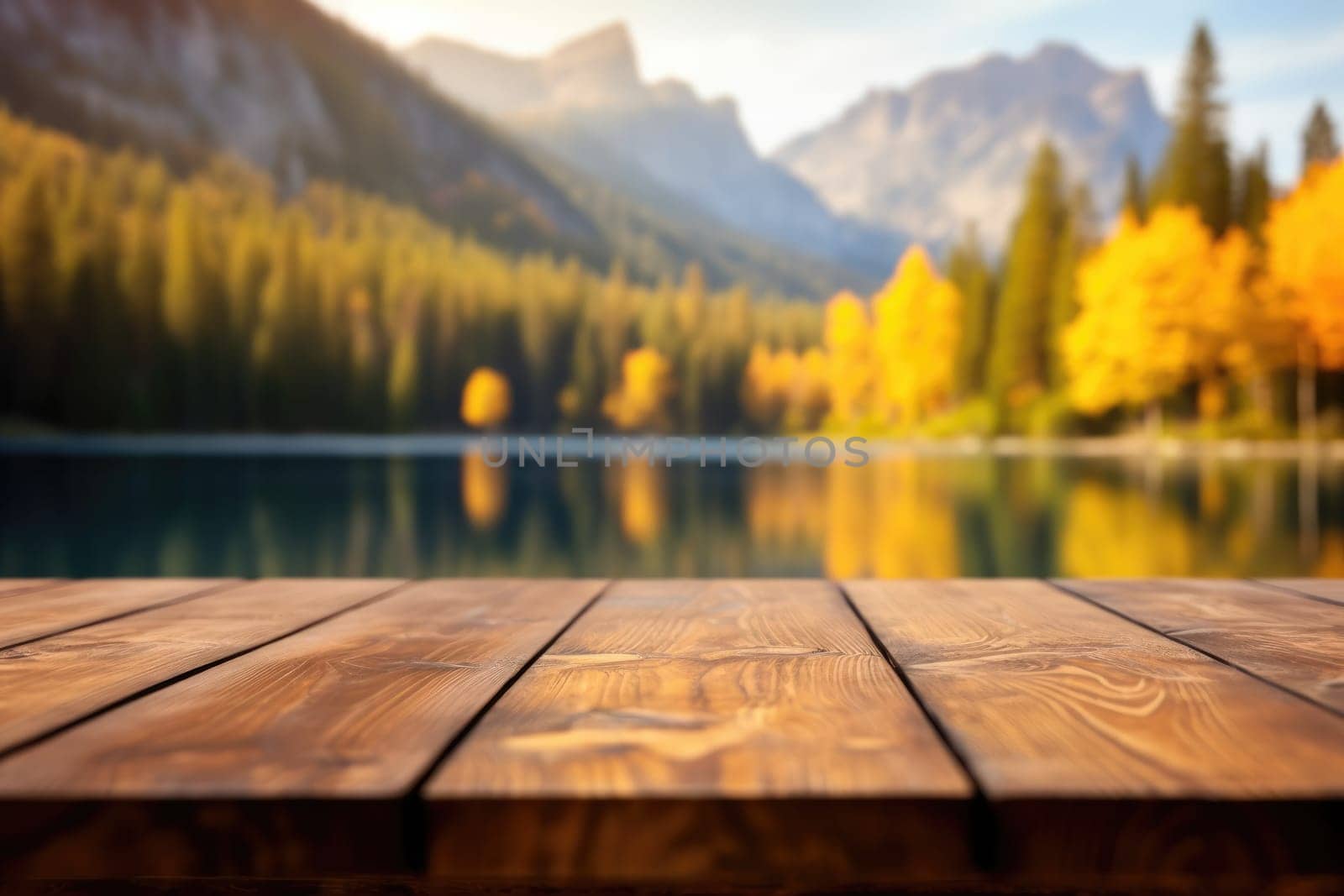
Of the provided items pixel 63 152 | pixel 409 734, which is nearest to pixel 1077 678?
pixel 409 734

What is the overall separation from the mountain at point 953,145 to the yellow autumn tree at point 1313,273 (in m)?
119

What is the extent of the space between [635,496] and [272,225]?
76415 mm

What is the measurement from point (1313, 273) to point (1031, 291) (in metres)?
9.38

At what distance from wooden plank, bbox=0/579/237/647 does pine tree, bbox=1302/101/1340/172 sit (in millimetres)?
36229

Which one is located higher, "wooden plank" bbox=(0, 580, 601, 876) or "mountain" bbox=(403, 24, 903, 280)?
"mountain" bbox=(403, 24, 903, 280)

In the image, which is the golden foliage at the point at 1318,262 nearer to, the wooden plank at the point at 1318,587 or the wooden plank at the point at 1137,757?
the wooden plank at the point at 1318,587

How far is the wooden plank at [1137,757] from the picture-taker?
659mm

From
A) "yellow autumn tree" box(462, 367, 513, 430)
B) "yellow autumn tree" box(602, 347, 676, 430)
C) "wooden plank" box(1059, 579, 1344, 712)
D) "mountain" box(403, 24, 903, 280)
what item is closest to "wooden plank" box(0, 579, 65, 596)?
"wooden plank" box(1059, 579, 1344, 712)

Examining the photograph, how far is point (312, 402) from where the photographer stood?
44312 millimetres

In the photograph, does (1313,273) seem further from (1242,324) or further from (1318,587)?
(1318,587)

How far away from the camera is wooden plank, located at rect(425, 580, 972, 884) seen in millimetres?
658

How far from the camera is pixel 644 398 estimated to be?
Result: 5519 cm

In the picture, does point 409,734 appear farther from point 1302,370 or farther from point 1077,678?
point 1302,370

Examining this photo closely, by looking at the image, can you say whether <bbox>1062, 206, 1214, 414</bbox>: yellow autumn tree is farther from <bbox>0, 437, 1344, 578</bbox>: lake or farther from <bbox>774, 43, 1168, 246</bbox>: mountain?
<bbox>774, 43, 1168, 246</bbox>: mountain
